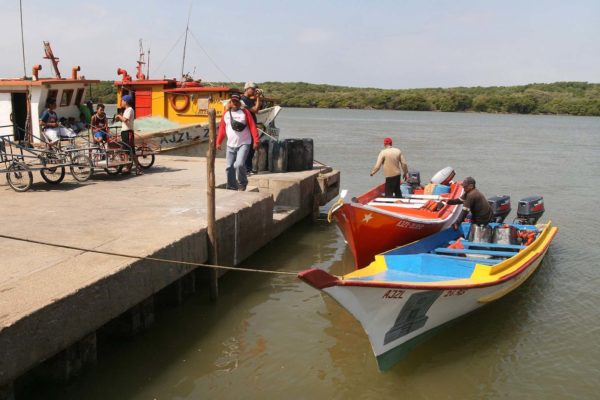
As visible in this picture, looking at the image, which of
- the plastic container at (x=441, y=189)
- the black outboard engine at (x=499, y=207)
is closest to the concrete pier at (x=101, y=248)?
the plastic container at (x=441, y=189)

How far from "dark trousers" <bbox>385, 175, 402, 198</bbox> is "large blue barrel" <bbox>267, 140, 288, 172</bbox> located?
8.36 ft

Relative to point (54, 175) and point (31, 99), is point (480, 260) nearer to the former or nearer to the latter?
point (54, 175)

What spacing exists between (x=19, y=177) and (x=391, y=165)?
7267mm

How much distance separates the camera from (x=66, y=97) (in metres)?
16.2

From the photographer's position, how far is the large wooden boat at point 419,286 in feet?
19.0

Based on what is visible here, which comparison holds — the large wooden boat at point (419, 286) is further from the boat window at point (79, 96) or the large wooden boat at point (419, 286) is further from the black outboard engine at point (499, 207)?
the boat window at point (79, 96)

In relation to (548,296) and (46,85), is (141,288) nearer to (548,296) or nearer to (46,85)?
(548,296)

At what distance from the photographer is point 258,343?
714 centimetres

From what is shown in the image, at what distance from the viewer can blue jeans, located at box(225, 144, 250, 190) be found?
1023cm

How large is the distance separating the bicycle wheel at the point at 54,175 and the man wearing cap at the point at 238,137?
2.97 m

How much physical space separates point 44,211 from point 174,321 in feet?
8.50

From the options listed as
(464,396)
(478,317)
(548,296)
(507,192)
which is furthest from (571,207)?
(464,396)

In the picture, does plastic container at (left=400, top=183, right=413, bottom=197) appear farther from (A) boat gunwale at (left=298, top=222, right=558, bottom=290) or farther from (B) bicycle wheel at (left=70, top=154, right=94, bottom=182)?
(B) bicycle wheel at (left=70, top=154, right=94, bottom=182)

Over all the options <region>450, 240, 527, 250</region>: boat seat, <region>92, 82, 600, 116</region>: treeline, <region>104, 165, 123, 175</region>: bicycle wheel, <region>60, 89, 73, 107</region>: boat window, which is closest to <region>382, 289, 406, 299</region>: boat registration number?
<region>450, 240, 527, 250</region>: boat seat
